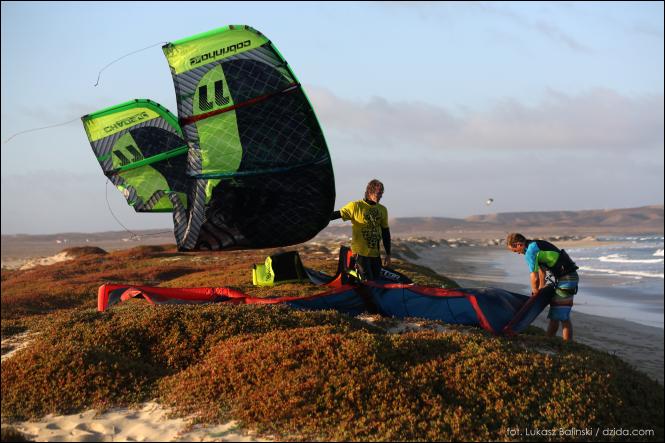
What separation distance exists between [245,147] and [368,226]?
10.1 feet

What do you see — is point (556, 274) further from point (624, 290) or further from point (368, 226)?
point (624, 290)

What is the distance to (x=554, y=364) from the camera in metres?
8.05

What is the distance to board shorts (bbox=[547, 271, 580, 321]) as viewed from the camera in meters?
10.6

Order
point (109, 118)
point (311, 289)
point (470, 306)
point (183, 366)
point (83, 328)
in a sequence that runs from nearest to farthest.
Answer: point (183, 366) → point (83, 328) → point (470, 306) → point (311, 289) → point (109, 118)

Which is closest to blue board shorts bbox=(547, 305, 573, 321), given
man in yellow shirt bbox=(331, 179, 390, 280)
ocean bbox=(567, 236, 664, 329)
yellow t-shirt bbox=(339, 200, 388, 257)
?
man in yellow shirt bbox=(331, 179, 390, 280)

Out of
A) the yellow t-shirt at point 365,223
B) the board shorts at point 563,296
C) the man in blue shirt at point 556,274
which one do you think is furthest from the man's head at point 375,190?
the board shorts at point 563,296

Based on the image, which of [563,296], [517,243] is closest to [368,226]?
[517,243]

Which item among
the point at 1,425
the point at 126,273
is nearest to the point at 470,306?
the point at 1,425

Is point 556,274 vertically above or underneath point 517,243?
underneath

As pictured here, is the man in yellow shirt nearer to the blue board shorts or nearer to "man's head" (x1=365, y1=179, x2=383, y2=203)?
"man's head" (x1=365, y1=179, x2=383, y2=203)

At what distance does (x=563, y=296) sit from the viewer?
35.0 feet

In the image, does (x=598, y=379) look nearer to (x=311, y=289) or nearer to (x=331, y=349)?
(x=331, y=349)

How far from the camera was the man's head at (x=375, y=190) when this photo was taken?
1226 centimetres

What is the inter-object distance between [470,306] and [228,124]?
603 centimetres
